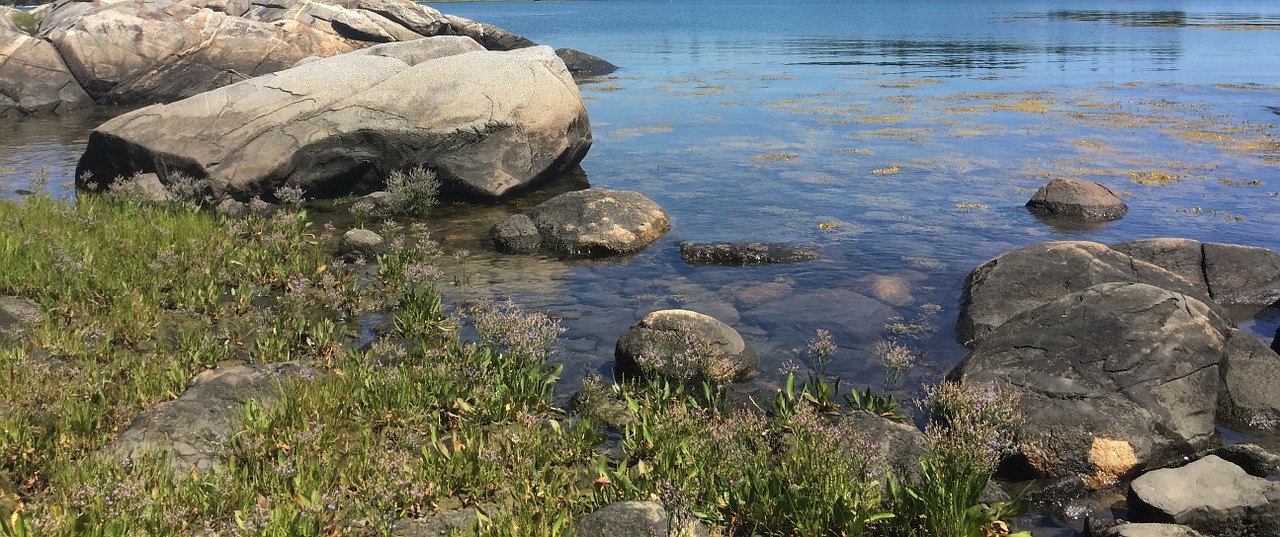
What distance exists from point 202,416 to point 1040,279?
9.71 meters

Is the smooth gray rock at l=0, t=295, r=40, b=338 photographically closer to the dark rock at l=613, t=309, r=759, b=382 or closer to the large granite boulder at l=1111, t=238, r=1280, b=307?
the dark rock at l=613, t=309, r=759, b=382

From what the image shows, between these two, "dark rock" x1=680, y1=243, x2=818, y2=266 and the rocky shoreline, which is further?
"dark rock" x1=680, y1=243, x2=818, y2=266

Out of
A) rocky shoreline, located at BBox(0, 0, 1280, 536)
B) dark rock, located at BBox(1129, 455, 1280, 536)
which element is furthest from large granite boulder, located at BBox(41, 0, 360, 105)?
dark rock, located at BBox(1129, 455, 1280, 536)

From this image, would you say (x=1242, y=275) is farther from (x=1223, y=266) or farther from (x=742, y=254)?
(x=742, y=254)

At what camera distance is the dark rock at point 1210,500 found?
263 inches

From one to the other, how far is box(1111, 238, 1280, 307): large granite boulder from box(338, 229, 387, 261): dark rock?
430 inches

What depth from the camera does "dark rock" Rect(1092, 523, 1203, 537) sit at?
247 inches

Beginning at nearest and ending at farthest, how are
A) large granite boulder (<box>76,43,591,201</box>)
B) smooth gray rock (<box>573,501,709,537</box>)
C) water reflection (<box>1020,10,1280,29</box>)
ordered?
smooth gray rock (<box>573,501,709,537</box>) < large granite boulder (<box>76,43,591,201</box>) < water reflection (<box>1020,10,1280,29</box>)

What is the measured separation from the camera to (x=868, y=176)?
67.2ft

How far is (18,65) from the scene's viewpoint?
32594 mm

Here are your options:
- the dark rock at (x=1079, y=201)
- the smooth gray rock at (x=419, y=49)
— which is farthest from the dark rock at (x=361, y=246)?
the dark rock at (x=1079, y=201)

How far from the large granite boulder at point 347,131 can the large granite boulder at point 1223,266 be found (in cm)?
1090

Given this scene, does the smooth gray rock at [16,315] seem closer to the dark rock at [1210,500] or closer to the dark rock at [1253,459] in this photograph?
the dark rock at [1210,500]

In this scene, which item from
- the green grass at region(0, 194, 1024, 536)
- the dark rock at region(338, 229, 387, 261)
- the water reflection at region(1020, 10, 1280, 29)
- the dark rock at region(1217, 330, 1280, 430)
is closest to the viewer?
the green grass at region(0, 194, 1024, 536)
